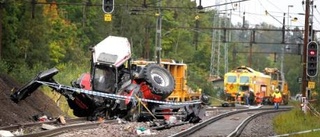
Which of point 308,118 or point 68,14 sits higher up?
point 68,14

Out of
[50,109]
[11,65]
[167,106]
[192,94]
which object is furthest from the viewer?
[192,94]

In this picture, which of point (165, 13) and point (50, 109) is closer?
point (50, 109)

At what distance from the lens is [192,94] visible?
42.1 metres

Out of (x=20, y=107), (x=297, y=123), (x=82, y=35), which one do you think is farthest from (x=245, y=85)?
(x=20, y=107)

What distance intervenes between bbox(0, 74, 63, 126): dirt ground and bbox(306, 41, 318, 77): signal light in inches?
508

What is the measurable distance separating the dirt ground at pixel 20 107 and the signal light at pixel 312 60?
12.9 meters

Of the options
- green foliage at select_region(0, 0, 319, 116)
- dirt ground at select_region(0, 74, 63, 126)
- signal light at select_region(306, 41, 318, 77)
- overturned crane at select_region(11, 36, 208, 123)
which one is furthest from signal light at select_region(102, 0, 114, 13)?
signal light at select_region(306, 41, 318, 77)

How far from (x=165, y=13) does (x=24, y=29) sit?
42455 millimetres

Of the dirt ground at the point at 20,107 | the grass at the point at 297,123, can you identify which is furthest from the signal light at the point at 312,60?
the dirt ground at the point at 20,107

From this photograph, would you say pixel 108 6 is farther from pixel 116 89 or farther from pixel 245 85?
pixel 245 85

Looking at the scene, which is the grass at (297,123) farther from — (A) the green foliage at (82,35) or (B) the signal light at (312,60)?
(A) the green foliage at (82,35)

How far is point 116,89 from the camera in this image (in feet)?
75.6

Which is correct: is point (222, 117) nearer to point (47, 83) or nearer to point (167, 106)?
point (167, 106)

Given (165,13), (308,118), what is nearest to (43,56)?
(308,118)
